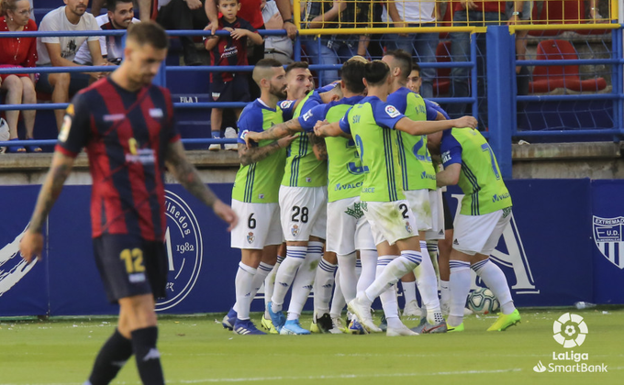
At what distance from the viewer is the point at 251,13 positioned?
11852 mm

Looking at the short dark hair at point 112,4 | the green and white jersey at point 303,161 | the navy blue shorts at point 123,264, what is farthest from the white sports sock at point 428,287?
the short dark hair at point 112,4

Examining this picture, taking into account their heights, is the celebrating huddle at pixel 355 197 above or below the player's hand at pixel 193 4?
below

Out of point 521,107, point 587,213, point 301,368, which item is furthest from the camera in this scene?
point 521,107

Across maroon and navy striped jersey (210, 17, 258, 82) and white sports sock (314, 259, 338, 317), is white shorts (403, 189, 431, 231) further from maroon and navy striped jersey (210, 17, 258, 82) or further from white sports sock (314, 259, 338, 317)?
maroon and navy striped jersey (210, 17, 258, 82)

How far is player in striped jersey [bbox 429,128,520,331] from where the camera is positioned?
340 inches

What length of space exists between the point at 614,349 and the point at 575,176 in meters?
5.32

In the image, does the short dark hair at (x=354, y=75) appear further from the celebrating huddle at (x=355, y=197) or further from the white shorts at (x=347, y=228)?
the white shorts at (x=347, y=228)

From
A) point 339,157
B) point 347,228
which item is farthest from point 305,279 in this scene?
point 339,157

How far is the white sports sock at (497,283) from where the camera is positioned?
28.4 ft

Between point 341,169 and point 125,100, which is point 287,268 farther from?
point 125,100

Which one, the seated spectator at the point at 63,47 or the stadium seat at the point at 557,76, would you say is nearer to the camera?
the seated spectator at the point at 63,47

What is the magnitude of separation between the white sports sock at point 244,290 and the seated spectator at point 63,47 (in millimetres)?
3800

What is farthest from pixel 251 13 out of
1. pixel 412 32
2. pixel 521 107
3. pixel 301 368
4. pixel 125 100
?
pixel 125 100

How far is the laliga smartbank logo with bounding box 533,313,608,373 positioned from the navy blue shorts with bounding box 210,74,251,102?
4.57 m
